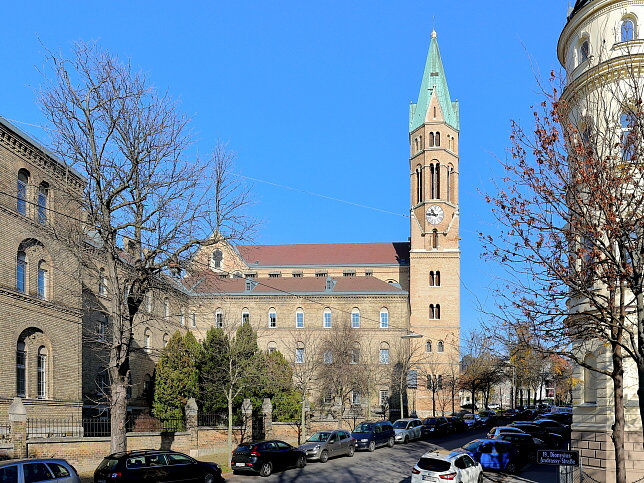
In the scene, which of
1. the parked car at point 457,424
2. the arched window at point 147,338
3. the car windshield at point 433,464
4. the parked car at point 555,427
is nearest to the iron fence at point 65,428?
the car windshield at point 433,464

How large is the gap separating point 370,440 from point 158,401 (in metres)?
14.0

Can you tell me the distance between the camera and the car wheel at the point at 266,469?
24359 millimetres

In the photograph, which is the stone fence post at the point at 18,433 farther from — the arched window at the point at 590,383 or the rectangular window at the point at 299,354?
the rectangular window at the point at 299,354

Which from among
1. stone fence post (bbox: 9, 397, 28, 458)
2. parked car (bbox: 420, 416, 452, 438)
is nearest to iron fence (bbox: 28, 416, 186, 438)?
stone fence post (bbox: 9, 397, 28, 458)

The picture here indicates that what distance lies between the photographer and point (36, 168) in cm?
2753

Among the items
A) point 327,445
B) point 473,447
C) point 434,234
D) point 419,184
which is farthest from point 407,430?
point 419,184

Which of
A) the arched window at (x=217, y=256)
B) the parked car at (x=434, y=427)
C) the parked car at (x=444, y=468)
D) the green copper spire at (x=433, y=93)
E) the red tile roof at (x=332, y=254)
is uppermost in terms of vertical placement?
the green copper spire at (x=433, y=93)

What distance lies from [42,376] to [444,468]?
59.0 feet

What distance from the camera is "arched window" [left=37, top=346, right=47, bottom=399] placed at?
27797 millimetres

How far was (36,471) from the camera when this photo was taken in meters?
15.0

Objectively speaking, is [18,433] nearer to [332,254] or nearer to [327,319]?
[327,319]

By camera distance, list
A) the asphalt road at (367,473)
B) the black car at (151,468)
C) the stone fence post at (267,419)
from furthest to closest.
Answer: the stone fence post at (267,419)
the asphalt road at (367,473)
the black car at (151,468)

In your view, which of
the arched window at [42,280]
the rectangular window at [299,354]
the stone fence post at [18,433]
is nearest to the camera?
the stone fence post at [18,433]

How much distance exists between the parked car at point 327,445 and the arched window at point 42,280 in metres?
13.4
